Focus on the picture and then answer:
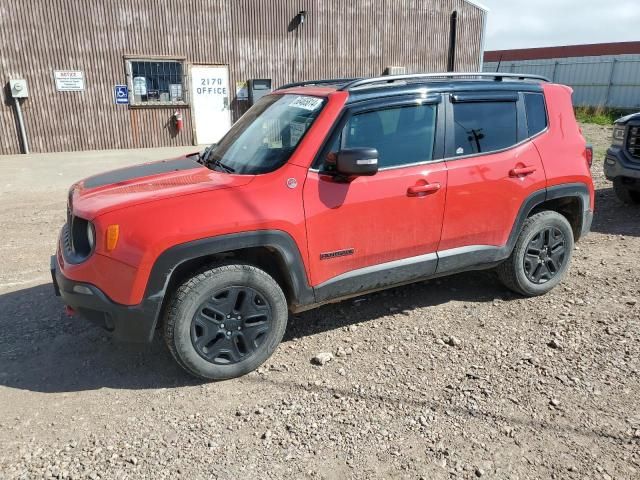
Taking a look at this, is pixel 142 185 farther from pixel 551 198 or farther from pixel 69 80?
pixel 69 80

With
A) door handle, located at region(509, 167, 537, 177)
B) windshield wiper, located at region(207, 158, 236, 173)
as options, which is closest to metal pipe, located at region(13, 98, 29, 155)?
windshield wiper, located at region(207, 158, 236, 173)

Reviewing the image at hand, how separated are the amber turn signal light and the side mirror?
1395mm

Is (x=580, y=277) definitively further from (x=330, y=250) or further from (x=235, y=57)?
(x=235, y=57)

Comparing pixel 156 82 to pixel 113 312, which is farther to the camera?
pixel 156 82

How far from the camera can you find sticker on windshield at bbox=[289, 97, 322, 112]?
357 centimetres

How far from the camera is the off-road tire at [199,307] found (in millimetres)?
3105

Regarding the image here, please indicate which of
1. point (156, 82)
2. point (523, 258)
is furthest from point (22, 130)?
point (523, 258)

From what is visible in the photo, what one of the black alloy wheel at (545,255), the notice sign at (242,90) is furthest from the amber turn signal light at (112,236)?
the notice sign at (242,90)

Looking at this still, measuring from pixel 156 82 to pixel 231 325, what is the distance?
13.7 meters

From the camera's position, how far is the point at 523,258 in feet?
14.2

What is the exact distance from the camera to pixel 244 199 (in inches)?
125

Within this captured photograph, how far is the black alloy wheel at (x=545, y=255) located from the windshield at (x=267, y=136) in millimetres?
2231

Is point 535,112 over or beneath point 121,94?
Result: over

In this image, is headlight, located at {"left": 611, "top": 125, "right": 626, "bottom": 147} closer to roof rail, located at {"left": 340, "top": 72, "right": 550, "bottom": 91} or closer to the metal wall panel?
roof rail, located at {"left": 340, "top": 72, "right": 550, "bottom": 91}
